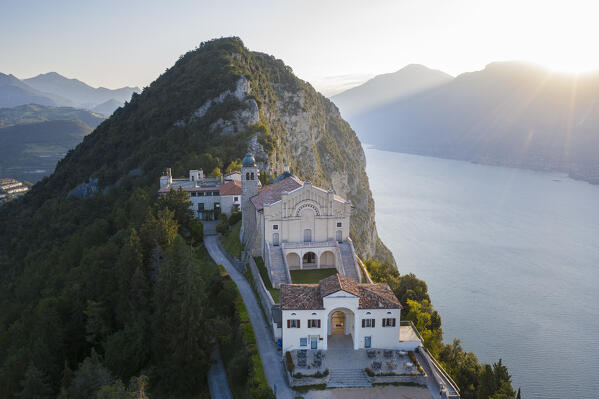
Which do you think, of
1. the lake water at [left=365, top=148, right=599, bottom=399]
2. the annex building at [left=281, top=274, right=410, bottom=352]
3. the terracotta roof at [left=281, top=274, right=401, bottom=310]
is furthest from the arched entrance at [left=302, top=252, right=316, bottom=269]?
the lake water at [left=365, top=148, right=599, bottom=399]

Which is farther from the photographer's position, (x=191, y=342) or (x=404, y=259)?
(x=404, y=259)

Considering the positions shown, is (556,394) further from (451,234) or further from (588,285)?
(451,234)

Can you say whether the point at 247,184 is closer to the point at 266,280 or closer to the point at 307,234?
the point at 307,234

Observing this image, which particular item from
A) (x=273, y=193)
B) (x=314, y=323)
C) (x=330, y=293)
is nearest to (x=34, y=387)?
(x=314, y=323)

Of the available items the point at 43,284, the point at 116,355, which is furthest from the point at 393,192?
the point at 116,355

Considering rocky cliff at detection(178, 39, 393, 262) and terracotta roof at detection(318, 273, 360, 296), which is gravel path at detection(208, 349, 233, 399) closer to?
terracotta roof at detection(318, 273, 360, 296)

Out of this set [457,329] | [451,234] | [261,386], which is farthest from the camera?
[451,234]
